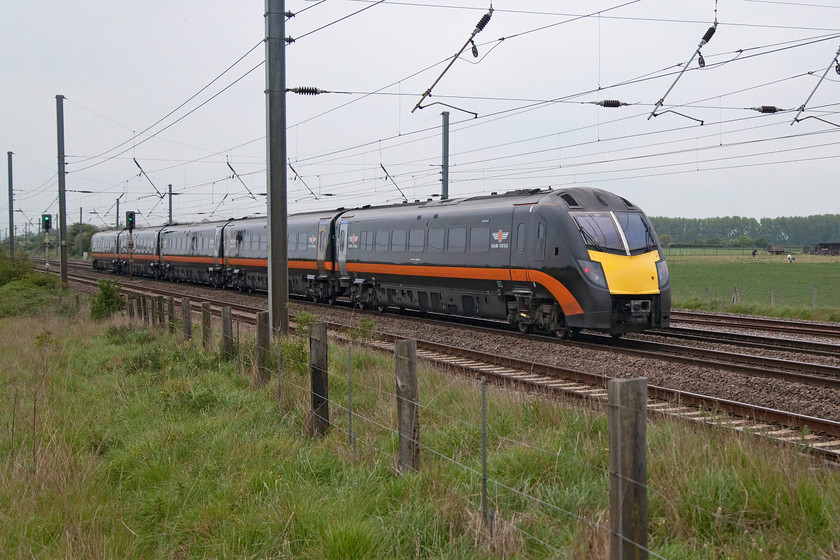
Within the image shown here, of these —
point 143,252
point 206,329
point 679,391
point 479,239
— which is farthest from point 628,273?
Result: point 143,252

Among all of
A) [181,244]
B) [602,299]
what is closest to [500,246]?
[602,299]

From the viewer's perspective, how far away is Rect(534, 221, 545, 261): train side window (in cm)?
1582

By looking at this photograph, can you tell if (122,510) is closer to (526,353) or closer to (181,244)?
(526,353)

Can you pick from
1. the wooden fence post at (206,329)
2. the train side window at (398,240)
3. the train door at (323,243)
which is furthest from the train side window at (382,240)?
the wooden fence post at (206,329)

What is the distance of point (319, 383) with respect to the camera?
8008mm

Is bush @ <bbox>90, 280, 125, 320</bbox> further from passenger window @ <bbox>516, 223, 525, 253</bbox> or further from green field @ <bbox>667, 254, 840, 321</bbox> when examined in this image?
green field @ <bbox>667, 254, 840, 321</bbox>

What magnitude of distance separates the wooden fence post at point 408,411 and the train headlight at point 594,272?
29.5ft

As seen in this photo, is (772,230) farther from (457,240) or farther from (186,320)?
(186,320)

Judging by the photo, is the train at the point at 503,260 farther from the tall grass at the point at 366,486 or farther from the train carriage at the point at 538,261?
the tall grass at the point at 366,486

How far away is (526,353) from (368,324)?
3.06 meters

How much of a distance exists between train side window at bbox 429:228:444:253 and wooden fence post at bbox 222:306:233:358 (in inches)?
322

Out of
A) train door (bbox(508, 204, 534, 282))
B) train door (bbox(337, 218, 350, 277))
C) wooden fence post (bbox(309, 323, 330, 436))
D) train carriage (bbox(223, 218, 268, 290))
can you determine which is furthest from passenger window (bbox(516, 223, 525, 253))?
train carriage (bbox(223, 218, 268, 290))

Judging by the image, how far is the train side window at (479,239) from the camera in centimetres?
1770

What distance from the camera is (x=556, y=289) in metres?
15.5
